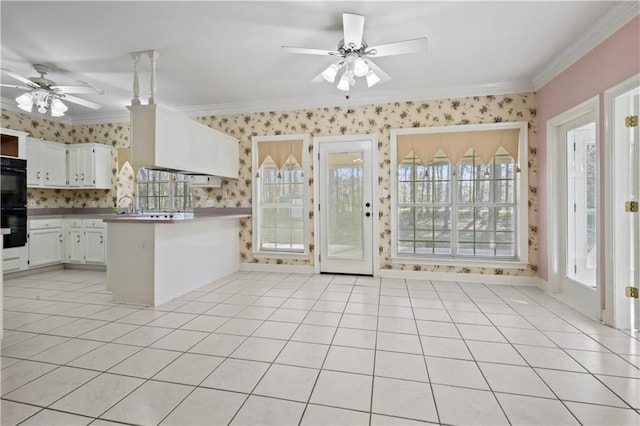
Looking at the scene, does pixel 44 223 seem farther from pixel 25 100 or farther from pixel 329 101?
pixel 329 101

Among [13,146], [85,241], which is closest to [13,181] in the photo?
[13,146]

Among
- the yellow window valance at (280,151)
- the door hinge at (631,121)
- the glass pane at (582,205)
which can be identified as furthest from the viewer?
the yellow window valance at (280,151)

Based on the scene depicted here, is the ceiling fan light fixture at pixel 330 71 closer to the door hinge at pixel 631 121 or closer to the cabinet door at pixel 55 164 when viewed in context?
the door hinge at pixel 631 121

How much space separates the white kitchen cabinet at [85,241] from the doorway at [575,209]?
6627 mm

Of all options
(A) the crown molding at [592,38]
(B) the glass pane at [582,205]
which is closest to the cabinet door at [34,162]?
(A) the crown molding at [592,38]

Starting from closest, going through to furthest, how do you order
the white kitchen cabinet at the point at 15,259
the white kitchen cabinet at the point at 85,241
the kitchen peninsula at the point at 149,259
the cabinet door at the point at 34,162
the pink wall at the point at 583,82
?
the pink wall at the point at 583,82
the kitchen peninsula at the point at 149,259
the white kitchen cabinet at the point at 15,259
the cabinet door at the point at 34,162
the white kitchen cabinet at the point at 85,241

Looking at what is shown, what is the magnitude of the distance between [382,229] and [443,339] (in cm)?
229

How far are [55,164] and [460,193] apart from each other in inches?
259

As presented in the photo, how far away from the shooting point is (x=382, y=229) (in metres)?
4.60

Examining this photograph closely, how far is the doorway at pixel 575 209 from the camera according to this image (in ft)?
9.86

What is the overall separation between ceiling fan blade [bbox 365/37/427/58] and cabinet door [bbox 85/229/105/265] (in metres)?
5.15

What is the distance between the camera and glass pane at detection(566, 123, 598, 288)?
311cm

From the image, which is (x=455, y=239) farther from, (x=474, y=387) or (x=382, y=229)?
(x=474, y=387)

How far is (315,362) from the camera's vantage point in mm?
2082
